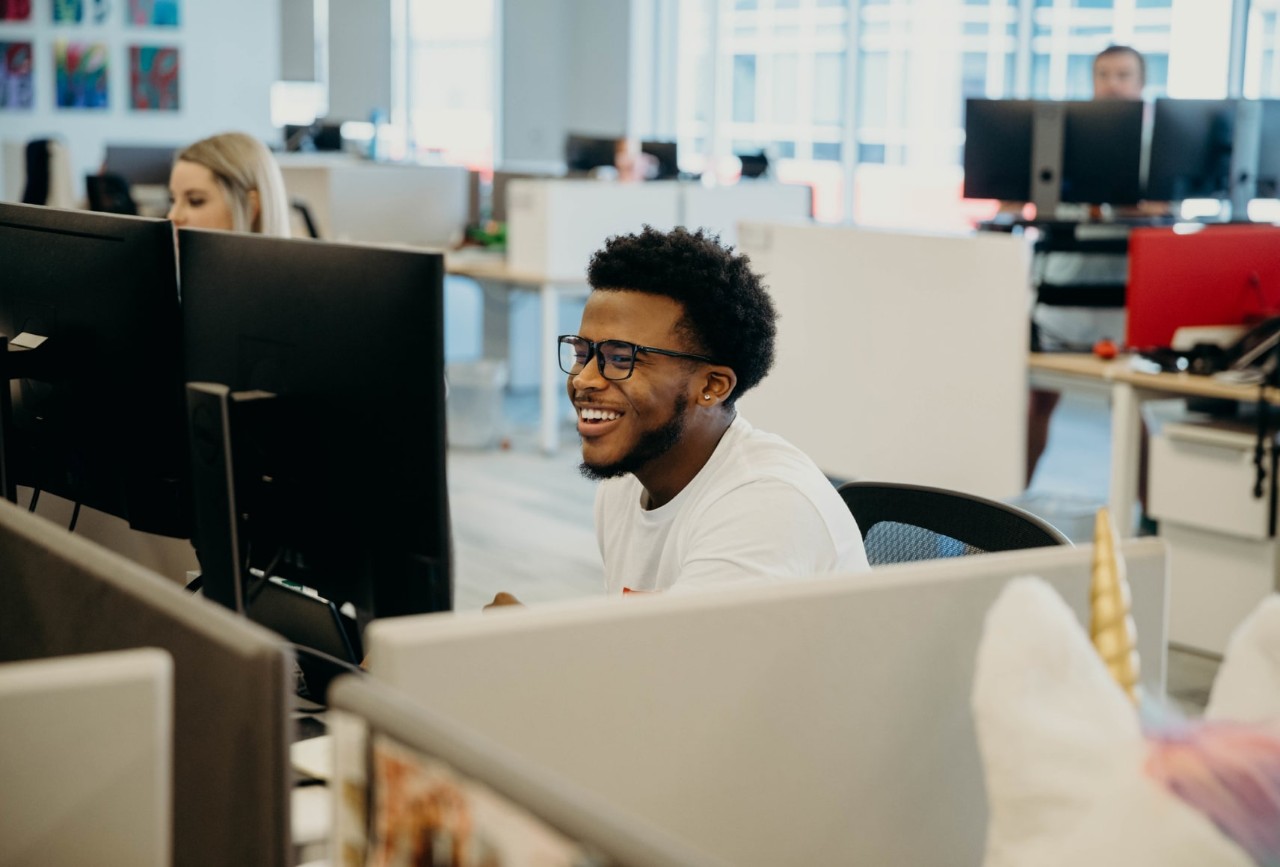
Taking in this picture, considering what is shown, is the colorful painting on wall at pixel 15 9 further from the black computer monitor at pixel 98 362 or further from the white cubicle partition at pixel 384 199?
the black computer monitor at pixel 98 362

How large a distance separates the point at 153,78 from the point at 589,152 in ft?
9.13

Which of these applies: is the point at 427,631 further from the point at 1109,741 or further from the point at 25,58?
the point at 25,58

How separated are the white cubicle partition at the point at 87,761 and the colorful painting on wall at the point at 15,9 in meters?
8.32

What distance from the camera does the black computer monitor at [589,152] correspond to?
7398 millimetres

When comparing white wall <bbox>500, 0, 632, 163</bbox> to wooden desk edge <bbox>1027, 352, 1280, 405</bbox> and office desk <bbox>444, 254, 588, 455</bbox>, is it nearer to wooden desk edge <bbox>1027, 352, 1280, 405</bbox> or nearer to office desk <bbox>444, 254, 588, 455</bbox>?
office desk <bbox>444, 254, 588, 455</bbox>

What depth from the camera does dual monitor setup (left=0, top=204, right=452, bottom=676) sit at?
134cm

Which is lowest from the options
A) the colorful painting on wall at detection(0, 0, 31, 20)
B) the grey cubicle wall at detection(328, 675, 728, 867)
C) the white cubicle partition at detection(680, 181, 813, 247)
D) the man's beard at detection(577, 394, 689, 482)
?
the man's beard at detection(577, 394, 689, 482)

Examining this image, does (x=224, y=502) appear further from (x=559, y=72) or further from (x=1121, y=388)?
(x=559, y=72)

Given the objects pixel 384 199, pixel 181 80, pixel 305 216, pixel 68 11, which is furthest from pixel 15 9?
pixel 305 216

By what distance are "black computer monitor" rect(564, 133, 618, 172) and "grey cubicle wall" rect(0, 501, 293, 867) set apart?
6581 millimetres

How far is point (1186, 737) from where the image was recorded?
29.6 inches

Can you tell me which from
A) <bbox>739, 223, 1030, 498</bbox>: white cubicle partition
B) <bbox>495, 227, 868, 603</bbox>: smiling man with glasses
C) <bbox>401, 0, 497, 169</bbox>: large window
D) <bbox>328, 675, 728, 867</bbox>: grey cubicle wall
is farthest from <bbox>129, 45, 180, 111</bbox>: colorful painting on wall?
<bbox>328, 675, 728, 867</bbox>: grey cubicle wall

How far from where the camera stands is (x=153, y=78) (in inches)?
339

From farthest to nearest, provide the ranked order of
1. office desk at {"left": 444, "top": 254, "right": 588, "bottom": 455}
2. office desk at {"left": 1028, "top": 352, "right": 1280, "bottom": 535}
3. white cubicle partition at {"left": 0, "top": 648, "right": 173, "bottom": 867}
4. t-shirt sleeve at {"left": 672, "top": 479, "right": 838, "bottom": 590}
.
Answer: office desk at {"left": 444, "top": 254, "right": 588, "bottom": 455}
office desk at {"left": 1028, "top": 352, "right": 1280, "bottom": 535}
t-shirt sleeve at {"left": 672, "top": 479, "right": 838, "bottom": 590}
white cubicle partition at {"left": 0, "top": 648, "right": 173, "bottom": 867}
